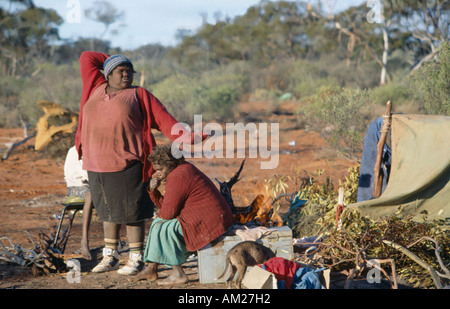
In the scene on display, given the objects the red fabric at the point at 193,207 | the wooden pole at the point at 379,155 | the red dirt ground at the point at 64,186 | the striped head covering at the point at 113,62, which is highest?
the striped head covering at the point at 113,62

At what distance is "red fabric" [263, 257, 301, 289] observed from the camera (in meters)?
3.67

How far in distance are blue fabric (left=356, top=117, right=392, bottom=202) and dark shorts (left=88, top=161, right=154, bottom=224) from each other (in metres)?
1.91

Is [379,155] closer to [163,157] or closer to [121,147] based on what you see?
[163,157]

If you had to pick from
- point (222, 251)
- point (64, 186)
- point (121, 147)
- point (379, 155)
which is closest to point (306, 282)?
point (222, 251)

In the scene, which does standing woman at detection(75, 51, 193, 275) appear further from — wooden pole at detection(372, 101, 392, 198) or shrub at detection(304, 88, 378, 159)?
shrub at detection(304, 88, 378, 159)

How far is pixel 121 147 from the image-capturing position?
14.0ft

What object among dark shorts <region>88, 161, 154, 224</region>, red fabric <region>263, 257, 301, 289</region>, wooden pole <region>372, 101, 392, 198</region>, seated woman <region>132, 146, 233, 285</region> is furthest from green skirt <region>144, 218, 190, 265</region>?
wooden pole <region>372, 101, 392, 198</region>

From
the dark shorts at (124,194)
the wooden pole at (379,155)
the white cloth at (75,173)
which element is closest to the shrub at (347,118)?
the wooden pole at (379,155)

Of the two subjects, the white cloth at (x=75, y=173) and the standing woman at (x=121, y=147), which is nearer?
the standing woman at (x=121, y=147)

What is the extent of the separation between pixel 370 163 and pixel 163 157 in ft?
6.16

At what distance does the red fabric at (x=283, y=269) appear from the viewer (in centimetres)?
367

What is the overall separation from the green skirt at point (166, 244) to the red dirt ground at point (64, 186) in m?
0.23

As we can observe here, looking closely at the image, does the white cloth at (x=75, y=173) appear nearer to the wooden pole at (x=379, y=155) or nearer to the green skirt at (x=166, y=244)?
the green skirt at (x=166, y=244)

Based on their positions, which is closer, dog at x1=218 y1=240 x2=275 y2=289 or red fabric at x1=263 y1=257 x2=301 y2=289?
red fabric at x1=263 y1=257 x2=301 y2=289
